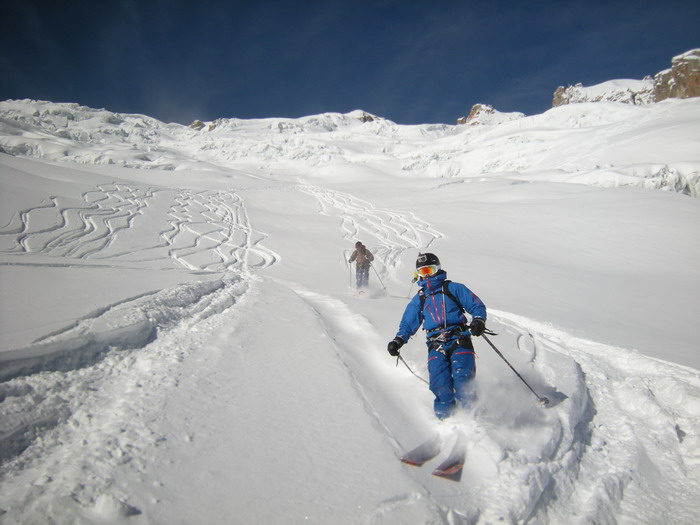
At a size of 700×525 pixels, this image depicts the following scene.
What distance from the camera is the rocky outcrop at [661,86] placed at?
78.6 meters

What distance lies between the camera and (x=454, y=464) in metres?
2.79

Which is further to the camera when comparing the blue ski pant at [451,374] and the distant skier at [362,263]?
the distant skier at [362,263]

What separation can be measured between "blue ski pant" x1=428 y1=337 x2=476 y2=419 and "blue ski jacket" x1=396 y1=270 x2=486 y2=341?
0.74 ft

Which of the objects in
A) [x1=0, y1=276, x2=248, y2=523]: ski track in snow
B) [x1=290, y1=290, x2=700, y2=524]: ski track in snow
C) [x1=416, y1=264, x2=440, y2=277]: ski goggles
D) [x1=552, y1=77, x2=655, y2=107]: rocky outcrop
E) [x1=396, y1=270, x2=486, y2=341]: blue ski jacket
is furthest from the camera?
[x1=552, y1=77, x2=655, y2=107]: rocky outcrop

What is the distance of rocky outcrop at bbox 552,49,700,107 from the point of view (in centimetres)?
7862

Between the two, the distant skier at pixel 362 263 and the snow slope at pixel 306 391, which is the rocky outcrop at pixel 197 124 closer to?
the snow slope at pixel 306 391

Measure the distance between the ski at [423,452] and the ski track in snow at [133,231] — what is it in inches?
316

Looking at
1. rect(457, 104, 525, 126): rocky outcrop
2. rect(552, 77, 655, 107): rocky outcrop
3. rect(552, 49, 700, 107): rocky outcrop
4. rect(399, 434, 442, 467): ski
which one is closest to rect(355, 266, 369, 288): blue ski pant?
rect(399, 434, 442, 467): ski

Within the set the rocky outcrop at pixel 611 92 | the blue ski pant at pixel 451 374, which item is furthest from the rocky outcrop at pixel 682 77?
the blue ski pant at pixel 451 374

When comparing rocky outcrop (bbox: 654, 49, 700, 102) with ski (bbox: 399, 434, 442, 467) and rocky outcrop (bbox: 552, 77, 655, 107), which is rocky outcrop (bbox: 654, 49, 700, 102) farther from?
ski (bbox: 399, 434, 442, 467)

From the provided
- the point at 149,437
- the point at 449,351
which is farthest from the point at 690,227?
the point at 149,437

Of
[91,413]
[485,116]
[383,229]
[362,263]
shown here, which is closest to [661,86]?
[485,116]

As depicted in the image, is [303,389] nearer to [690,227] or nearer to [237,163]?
[690,227]

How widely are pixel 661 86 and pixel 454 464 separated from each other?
120395 mm
